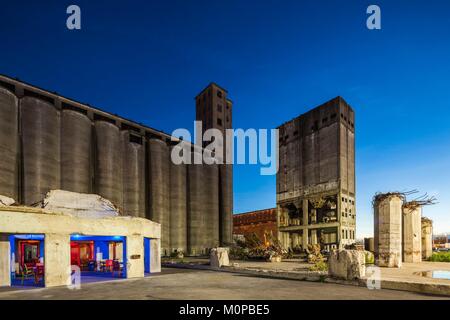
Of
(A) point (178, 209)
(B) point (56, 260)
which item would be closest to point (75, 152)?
(A) point (178, 209)

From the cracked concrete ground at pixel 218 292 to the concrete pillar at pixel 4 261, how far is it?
2.21 m

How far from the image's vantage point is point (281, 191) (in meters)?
52.6

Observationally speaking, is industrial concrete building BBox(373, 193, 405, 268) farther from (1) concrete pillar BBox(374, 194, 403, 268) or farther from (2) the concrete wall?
(2) the concrete wall

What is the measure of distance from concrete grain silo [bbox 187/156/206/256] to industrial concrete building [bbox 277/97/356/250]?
13873 millimetres

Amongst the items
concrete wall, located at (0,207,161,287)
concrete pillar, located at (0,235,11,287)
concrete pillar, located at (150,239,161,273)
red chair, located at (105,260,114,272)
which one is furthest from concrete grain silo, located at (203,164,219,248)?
concrete pillar, located at (0,235,11,287)

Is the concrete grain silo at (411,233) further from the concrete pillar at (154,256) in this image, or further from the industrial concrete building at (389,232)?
the concrete pillar at (154,256)

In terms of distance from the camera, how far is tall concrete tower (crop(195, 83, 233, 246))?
208ft

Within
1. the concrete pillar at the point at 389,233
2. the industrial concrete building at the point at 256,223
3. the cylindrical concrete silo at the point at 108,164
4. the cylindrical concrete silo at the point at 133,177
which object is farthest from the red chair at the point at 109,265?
the industrial concrete building at the point at 256,223

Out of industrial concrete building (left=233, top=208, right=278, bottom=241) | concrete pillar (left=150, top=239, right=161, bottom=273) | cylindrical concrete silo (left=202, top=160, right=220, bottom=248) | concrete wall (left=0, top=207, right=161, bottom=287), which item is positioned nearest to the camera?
concrete wall (left=0, top=207, right=161, bottom=287)

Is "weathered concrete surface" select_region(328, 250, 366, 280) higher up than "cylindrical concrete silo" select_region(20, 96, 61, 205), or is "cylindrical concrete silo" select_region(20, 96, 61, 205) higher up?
"cylindrical concrete silo" select_region(20, 96, 61, 205)

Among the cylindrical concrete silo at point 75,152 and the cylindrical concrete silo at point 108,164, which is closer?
the cylindrical concrete silo at point 75,152

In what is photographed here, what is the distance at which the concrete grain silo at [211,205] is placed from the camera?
59.2 meters
